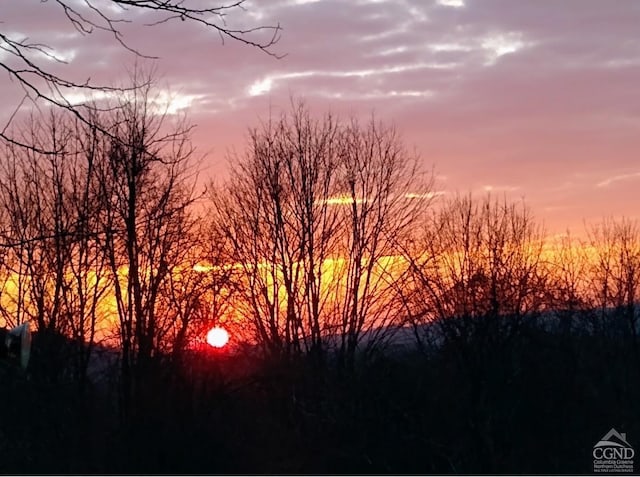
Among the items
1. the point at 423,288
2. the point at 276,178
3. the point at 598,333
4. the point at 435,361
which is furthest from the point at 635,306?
the point at 435,361

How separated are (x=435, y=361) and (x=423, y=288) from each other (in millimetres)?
5969

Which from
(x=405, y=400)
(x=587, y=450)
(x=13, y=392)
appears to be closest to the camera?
(x=587, y=450)

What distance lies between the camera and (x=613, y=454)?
1365 cm

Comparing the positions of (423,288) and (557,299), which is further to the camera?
(557,299)

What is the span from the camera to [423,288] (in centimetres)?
2247

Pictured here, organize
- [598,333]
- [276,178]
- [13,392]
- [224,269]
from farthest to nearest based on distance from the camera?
1. [598,333]
2. [276,178]
3. [224,269]
4. [13,392]

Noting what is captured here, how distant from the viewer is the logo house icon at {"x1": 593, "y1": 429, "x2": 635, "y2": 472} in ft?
41.2

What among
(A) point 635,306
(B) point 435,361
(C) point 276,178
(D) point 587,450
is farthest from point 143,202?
(A) point 635,306

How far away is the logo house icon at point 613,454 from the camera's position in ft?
41.2

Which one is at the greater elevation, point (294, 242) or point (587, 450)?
point (294, 242)

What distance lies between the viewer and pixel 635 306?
1342 inches

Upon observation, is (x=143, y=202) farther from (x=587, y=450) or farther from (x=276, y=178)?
(x=587, y=450)

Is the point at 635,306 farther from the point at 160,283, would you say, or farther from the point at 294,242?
the point at 160,283

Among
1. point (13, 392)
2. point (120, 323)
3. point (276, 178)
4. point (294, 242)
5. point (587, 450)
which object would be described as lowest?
point (587, 450)
